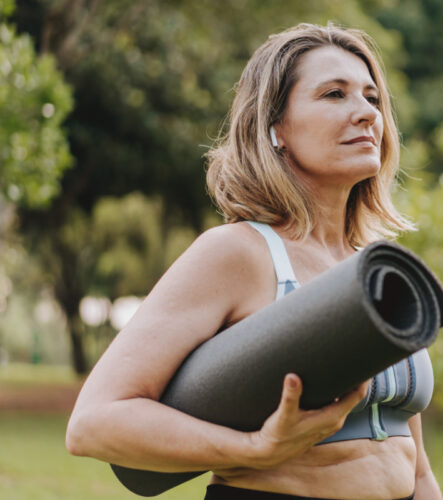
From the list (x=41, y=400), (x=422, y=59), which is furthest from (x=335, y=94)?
(x=41, y=400)

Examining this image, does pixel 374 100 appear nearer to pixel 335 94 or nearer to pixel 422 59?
pixel 335 94

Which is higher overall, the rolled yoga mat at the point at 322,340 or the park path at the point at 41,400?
the park path at the point at 41,400

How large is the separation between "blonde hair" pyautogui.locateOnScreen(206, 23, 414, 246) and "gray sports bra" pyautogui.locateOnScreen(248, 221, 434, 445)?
11 centimetres

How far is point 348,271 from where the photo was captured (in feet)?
4.32

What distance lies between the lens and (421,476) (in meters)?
2.07

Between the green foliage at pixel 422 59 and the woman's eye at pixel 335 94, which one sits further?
the green foliage at pixel 422 59

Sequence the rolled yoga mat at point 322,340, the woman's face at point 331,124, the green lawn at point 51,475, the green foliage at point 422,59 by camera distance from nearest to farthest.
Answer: the rolled yoga mat at point 322,340, the woman's face at point 331,124, the green lawn at point 51,475, the green foliage at point 422,59

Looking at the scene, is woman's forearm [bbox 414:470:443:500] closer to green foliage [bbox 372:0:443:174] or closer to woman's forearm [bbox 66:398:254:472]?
woman's forearm [bbox 66:398:254:472]

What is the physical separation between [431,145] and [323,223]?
724 inches

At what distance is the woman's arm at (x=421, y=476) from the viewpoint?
2.05 m

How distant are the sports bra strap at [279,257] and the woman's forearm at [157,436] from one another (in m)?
0.38

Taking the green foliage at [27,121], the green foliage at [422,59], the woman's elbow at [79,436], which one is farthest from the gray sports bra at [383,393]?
the green foliage at [422,59]

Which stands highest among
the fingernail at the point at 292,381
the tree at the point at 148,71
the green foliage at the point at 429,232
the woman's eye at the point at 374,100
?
Answer: the tree at the point at 148,71

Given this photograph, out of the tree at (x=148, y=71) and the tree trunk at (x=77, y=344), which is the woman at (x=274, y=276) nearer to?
the tree at (x=148, y=71)
